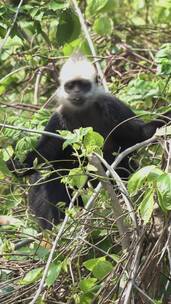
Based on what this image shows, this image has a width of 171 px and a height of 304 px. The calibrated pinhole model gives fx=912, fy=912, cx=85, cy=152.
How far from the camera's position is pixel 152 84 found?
17.7 ft

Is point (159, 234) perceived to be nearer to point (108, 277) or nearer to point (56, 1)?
point (108, 277)

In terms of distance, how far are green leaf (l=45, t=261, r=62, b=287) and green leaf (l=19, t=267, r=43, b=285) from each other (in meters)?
0.11

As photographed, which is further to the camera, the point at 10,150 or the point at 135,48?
the point at 135,48

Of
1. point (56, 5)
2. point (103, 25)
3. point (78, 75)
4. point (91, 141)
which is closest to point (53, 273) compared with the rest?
point (91, 141)

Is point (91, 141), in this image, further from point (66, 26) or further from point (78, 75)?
point (78, 75)

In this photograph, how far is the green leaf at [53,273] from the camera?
12.0 ft

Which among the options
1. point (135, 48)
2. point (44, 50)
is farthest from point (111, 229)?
point (135, 48)

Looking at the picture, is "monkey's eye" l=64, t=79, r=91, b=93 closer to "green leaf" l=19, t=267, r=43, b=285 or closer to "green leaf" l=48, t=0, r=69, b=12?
"green leaf" l=48, t=0, r=69, b=12

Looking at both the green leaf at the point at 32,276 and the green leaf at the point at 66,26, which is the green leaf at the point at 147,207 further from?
the green leaf at the point at 66,26

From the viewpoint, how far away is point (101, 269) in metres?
3.79

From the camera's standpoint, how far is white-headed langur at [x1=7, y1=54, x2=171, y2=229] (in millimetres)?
5570

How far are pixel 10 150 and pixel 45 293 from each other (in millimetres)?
845

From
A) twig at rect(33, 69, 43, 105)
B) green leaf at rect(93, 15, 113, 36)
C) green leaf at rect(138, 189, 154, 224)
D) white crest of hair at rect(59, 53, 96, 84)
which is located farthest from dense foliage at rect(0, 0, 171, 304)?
twig at rect(33, 69, 43, 105)

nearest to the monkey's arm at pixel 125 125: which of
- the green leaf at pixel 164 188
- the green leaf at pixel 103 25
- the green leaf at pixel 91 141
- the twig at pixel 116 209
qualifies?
the green leaf at pixel 103 25
